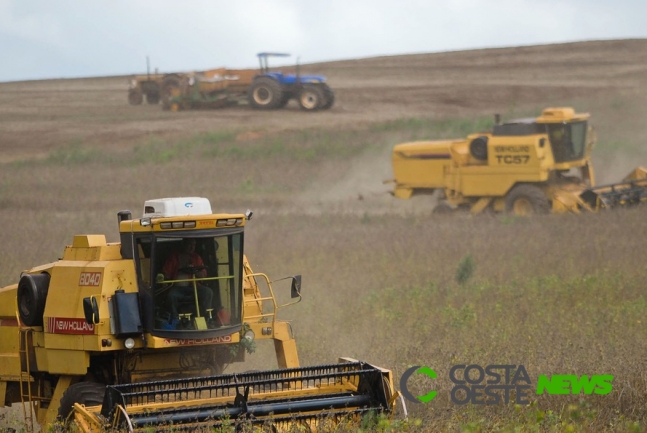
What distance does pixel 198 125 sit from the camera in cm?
4025

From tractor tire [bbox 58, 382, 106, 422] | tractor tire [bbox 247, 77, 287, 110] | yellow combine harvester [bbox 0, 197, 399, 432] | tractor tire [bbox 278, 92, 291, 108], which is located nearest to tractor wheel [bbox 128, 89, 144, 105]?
tractor tire [bbox 247, 77, 287, 110]

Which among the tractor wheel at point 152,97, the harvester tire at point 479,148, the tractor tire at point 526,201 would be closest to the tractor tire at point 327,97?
the tractor wheel at point 152,97

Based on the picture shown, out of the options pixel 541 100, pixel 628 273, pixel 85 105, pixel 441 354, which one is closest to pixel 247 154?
pixel 85 105

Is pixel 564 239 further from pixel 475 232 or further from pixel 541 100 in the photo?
pixel 541 100

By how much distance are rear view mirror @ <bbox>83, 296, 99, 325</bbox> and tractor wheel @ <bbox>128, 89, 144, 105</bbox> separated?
35450 millimetres

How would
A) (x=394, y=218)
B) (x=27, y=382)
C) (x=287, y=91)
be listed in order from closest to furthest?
(x=27, y=382) < (x=394, y=218) < (x=287, y=91)

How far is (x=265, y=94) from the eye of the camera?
4169 centimetres

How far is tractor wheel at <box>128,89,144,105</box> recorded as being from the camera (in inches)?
1726

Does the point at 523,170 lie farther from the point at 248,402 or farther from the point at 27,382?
the point at 248,402

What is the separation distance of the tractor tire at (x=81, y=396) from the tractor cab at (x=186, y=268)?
67cm

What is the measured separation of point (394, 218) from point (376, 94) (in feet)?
80.0

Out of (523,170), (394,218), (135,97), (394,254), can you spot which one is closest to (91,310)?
(394,254)

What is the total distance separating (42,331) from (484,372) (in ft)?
13.9

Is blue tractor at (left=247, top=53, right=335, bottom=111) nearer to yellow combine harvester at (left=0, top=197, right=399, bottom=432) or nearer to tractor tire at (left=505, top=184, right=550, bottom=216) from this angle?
tractor tire at (left=505, top=184, right=550, bottom=216)
